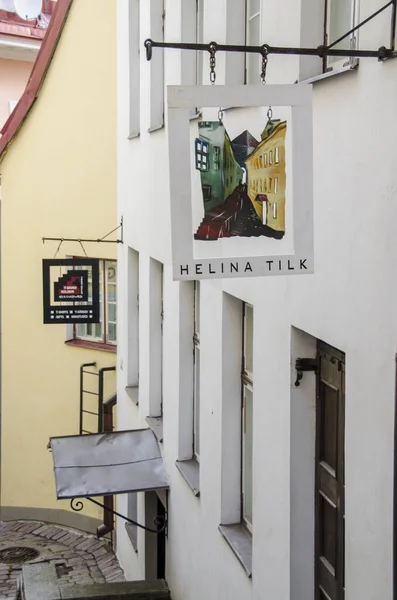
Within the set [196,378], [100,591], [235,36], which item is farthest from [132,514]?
[235,36]

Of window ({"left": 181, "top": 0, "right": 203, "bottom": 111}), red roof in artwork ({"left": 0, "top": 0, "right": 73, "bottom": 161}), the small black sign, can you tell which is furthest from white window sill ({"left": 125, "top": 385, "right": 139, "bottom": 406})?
red roof in artwork ({"left": 0, "top": 0, "right": 73, "bottom": 161})

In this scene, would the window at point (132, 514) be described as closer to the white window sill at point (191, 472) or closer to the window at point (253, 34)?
the white window sill at point (191, 472)

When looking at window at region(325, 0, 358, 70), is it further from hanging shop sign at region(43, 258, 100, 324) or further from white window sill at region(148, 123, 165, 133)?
hanging shop sign at region(43, 258, 100, 324)

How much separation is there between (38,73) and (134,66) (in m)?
3.92

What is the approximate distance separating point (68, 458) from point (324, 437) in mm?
4726

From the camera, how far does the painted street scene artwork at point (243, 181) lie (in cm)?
457

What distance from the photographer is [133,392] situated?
1245cm

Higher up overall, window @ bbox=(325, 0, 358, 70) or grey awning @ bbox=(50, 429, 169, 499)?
window @ bbox=(325, 0, 358, 70)

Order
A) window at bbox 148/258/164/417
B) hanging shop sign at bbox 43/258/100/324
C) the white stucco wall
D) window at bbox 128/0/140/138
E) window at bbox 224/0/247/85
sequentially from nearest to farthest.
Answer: the white stucco wall
window at bbox 224/0/247/85
window at bbox 148/258/164/417
window at bbox 128/0/140/138
hanging shop sign at bbox 43/258/100/324

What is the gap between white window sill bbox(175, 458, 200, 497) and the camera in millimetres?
8531

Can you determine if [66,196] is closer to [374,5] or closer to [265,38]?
[265,38]

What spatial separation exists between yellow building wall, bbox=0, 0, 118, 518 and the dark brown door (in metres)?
9.11

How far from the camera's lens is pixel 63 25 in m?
15.0

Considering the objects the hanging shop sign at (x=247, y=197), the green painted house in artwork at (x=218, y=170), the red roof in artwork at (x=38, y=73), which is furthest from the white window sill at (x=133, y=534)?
the green painted house in artwork at (x=218, y=170)
